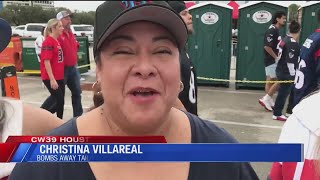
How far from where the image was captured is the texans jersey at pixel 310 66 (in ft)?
15.2

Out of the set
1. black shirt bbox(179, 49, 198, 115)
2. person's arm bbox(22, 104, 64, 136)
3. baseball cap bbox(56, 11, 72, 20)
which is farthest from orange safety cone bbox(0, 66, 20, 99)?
person's arm bbox(22, 104, 64, 136)

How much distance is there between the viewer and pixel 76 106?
6246 mm

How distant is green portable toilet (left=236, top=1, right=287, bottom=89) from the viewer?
865 cm

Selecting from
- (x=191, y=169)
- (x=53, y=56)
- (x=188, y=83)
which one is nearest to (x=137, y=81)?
(x=191, y=169)

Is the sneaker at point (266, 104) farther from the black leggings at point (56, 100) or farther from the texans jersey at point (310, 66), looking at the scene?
the black leggings at point (56, 100)

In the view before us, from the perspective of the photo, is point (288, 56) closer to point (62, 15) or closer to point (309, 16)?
point (309, 16)

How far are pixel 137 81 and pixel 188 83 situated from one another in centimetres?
221

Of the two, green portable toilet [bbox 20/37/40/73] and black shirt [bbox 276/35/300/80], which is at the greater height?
black shirt [bbox 276/35/300/80]

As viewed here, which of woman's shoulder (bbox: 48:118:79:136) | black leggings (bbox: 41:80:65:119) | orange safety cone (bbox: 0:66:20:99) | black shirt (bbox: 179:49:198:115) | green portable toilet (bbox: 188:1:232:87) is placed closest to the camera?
woman's shoulder (bbox: 48:118:79:136)

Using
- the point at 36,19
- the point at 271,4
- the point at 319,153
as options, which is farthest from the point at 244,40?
the point at 36,19

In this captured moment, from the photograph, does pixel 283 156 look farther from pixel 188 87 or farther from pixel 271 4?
pixel 271 4

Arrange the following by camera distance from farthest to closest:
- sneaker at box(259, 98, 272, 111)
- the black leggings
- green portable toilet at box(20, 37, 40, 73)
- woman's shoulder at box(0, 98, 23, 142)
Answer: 1. green portable toilet at box(20, 37, 40, 73)
2. sneaker at box(259, 98, 272, 111)
3. the black leggings
4. woman's shoulder at box(0, 98, 23, 142)

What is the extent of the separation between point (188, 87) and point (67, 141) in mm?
2359

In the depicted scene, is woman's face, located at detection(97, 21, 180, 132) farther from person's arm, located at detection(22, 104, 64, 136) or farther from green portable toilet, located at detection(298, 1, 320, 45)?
green portable toilet, located at detection(298, 1, 320, 45)
